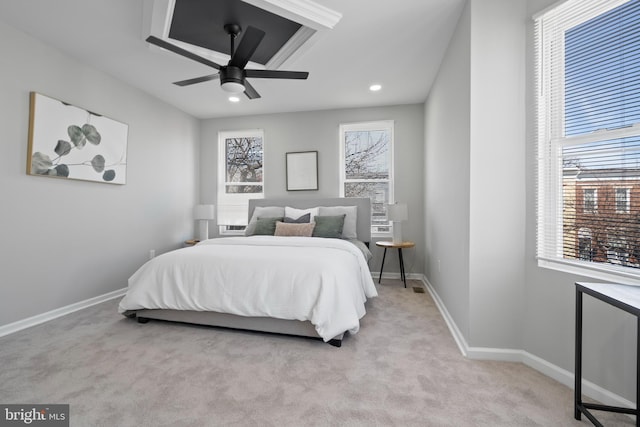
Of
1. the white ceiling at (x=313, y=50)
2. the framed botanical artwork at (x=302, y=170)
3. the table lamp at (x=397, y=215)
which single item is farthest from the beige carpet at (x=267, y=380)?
the framed botanical artwork at (x=302, y=170)

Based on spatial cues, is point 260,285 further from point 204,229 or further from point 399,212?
point 204,229

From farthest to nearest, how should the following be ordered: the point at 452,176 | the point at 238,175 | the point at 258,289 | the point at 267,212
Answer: the point at 238,175
the point at 267,212
the point at 452,176
the point at 258,289

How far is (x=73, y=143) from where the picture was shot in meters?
2.96

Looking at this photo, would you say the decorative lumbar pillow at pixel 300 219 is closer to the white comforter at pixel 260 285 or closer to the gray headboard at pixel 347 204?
the gray headboard at pixel 347 204

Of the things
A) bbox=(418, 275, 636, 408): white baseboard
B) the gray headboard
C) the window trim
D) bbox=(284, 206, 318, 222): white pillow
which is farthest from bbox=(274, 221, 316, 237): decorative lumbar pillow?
bbox=(418, 275, 636, 408): white baseboard

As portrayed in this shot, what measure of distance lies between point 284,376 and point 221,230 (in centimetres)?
367

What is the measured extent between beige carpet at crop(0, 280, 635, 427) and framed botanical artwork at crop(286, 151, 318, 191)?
108 inches

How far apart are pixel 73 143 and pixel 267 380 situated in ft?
10.0

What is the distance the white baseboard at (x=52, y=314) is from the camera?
247 cm

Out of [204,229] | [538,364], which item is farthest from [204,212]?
[538,364]

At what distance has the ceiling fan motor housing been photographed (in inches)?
92.7

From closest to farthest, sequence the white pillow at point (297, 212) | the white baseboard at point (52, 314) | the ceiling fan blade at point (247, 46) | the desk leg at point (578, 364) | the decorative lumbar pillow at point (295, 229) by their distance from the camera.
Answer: the desk leg at point (578, 364) → the ceiling fan blade at point (247, 46) → the white baseboard at point (52, 314) → the decorative lumbar pillow at point (295, 229) → the white pillow at point (297, 212)

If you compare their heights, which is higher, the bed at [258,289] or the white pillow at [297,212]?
the white pillow at [297,212]

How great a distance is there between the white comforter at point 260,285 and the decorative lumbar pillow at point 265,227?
45.0 inches
